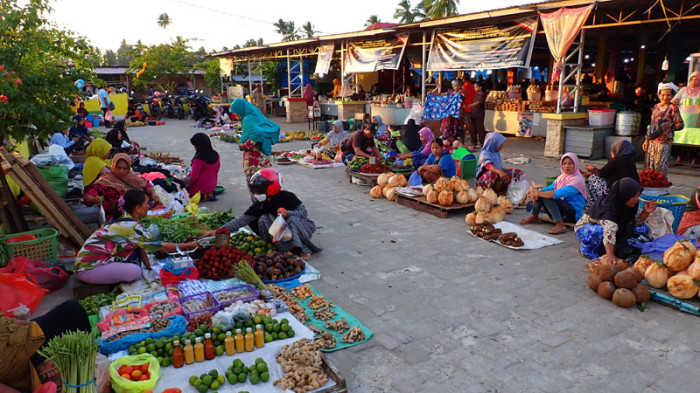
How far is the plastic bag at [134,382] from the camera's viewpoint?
2.84 m

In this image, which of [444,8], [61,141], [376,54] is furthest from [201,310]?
[444,8]

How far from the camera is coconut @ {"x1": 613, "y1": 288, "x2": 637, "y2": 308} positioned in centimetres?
403

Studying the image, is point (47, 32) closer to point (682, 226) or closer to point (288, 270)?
point (288, 270)

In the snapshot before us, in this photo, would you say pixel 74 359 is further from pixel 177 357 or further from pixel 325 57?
pixel 325 57

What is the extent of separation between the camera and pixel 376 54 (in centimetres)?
1565

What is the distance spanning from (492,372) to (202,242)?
3212 mm

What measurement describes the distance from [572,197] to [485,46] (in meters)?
6.74

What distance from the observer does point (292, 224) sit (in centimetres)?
528

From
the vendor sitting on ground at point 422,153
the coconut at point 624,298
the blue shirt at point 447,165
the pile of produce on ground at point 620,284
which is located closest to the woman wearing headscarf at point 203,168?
the vendor sitting on ground at point 422,153

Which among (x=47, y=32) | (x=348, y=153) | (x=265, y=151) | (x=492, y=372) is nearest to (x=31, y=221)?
(x=47, y=32)

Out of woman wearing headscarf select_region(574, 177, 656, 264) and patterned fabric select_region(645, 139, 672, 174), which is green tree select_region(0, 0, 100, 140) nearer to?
woman wearing headscarf select_region(574, 177, 656, 264)

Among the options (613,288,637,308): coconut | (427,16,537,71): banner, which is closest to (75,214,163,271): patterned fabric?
(613,288,637,308): coconut

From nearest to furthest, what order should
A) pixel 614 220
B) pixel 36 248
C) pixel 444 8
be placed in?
pixel 36 248, pixel 614 220, pixel 444 8

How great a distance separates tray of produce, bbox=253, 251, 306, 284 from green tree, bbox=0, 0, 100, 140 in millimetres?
2564
